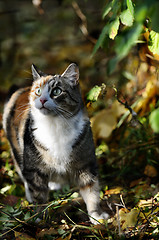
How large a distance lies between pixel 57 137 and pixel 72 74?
0.44 m

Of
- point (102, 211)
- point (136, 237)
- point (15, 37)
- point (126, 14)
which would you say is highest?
point (126, 14)

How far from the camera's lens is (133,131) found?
279 cm

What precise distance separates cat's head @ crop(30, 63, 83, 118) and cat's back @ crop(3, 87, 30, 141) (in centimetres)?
40

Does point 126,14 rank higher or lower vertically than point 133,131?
higher

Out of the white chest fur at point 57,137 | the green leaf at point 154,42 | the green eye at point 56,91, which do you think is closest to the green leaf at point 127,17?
the green leaf at point 154,42

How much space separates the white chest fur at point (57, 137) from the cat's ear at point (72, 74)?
0.88 feet

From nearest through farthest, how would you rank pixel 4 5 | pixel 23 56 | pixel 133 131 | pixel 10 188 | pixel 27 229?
1. pixel 27 229
2. pixel 10 188
3. pixel 133 131
4. pixel 23 56
5. pixel 4 5

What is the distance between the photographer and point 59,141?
202cm

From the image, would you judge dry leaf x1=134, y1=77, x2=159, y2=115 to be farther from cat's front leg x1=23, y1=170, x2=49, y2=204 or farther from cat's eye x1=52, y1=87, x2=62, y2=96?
cat's front leg x1=23, y1=170, x2=49, y2=204

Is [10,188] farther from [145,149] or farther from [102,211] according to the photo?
[145,149]

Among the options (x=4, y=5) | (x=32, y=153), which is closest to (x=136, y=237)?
(x=32, y=153)

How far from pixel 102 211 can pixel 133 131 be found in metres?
0.92

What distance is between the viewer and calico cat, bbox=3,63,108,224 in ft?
6.58

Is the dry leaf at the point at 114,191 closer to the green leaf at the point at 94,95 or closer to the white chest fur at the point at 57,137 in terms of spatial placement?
the white chest fur at the point at 57,137
